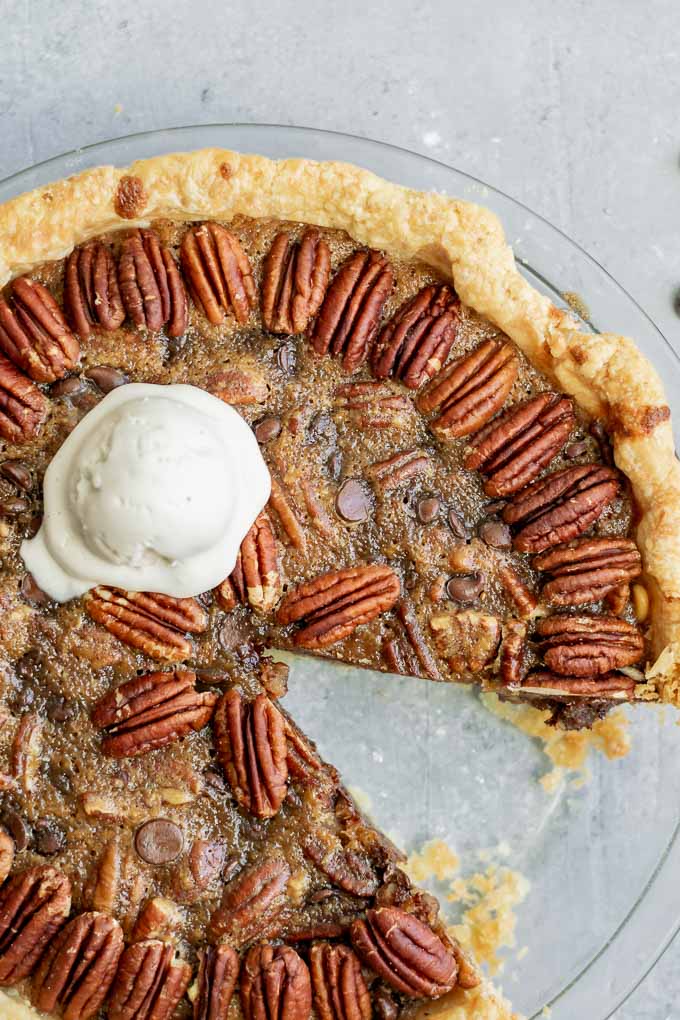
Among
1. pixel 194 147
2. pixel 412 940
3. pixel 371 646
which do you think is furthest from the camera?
pixel 194 147

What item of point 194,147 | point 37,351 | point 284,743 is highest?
point 194,147

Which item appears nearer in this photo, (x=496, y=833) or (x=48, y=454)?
(x=48, y=454)

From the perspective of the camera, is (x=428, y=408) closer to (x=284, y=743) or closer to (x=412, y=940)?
(x=284, y=743)

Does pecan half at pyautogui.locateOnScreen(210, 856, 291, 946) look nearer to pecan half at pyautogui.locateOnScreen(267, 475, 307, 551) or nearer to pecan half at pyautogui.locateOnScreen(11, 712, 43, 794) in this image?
pecan half at pyautogui.locateOnScreen(11, 712, 43, 794)

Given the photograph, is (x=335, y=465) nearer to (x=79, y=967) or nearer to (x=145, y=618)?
(x=145, y=618)

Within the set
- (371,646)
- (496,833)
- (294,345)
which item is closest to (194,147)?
(294,345)

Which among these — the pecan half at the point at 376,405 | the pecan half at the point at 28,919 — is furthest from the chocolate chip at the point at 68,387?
the pecan half at the point at 28,919

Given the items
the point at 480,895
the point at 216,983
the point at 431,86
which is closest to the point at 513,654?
the point at 480,895

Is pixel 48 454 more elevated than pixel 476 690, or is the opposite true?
pixel 48 454
